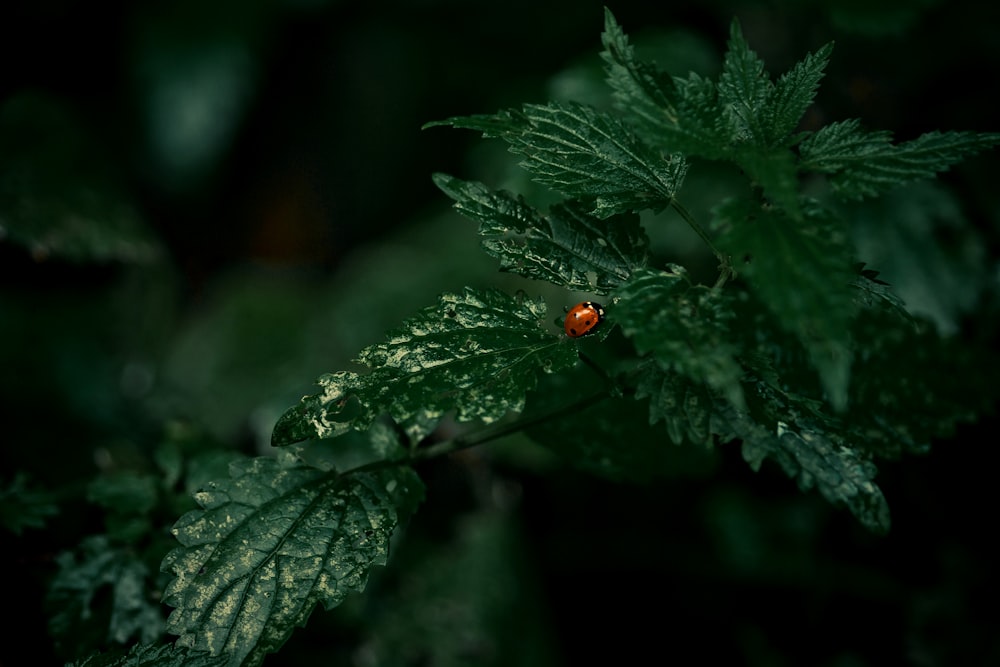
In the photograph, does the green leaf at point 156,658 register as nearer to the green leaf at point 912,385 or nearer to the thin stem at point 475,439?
the thin stem at point 475,439

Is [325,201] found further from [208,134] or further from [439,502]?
[439,502]

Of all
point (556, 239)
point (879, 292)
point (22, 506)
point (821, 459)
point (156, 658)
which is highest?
point (22, 506)

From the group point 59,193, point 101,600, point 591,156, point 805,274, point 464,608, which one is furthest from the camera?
point 464,608

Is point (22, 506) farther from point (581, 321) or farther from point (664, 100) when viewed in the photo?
point (664, 100)

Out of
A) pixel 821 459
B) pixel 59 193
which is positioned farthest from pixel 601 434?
pixel 59 193

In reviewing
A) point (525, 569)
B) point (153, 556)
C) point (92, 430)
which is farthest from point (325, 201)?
point (153, 556)

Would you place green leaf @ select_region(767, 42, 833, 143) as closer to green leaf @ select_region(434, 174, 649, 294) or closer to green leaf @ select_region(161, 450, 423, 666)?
green leaf @ select_region(434, 174, 649, 294)
